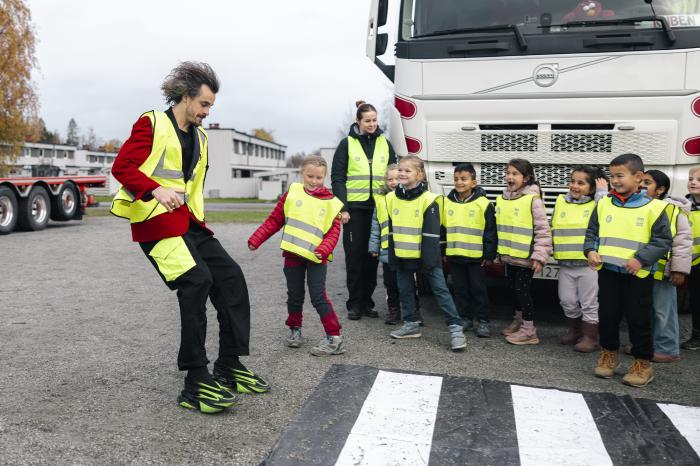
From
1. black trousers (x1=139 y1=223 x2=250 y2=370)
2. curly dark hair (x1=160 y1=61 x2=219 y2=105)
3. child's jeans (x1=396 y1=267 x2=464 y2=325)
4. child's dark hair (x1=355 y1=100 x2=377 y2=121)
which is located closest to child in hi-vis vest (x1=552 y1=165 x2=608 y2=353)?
child's jeans (x1=396 y1=267 x2=464 y2=325)

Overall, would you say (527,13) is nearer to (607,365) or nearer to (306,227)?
(306,227)

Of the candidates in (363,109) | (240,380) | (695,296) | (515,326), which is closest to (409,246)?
(515,326)

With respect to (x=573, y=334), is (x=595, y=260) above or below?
above

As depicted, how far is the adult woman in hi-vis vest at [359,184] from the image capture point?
5.83 meters

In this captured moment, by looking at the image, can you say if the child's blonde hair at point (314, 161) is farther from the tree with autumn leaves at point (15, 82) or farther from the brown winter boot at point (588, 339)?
the tree with autumn leaves at point (15, 82)

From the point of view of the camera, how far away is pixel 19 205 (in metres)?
14.1

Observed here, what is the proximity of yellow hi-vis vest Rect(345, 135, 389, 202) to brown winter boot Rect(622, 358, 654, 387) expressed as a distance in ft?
8.85

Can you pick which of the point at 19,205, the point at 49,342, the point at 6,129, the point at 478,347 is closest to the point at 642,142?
the point at 478,347

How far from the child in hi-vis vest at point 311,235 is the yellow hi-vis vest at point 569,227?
74.9 inches

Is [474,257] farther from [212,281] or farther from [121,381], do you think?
[121,381]

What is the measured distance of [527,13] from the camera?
5.59 m

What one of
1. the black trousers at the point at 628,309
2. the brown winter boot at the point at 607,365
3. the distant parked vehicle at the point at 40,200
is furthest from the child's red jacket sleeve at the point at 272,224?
the distant parked vehicle at the point at 40,200

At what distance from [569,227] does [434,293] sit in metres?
1.25

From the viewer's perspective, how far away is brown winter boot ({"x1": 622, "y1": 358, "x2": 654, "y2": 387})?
162 inches
